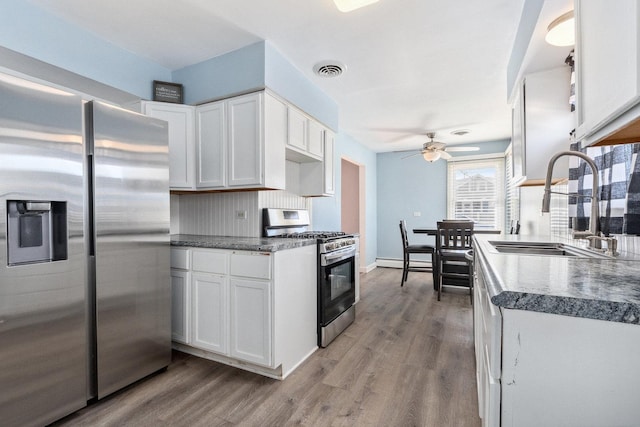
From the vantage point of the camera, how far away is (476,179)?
18.4 feet

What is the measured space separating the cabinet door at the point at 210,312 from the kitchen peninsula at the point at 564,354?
5.91 feet

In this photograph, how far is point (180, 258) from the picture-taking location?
91.7 inches

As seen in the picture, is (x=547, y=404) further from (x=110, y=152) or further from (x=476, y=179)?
(x=476, y=179)

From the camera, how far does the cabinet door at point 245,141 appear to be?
246 cm

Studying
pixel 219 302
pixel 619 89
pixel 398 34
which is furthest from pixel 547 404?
pixel 398 34

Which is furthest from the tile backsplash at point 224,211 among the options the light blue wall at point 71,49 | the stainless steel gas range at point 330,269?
the light blue wall at point 71,49

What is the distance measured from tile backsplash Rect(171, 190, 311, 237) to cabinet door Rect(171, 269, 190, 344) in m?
0.69

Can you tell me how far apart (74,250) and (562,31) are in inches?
114

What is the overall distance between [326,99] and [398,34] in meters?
1.26

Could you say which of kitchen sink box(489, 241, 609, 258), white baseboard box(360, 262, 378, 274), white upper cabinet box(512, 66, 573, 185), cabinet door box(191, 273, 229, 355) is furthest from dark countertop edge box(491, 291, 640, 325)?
white baseboard box(360, 262, 378, 274)

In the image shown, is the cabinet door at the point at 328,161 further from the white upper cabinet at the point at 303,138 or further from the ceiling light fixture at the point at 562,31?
the ceiling light fixture at the point at 562,31

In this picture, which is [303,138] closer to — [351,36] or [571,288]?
[351,36]

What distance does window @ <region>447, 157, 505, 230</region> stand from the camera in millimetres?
5445

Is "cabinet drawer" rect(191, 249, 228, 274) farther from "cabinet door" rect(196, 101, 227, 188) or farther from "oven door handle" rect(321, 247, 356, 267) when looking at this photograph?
"oven door handle" rect(321, 247, 356, 267)
